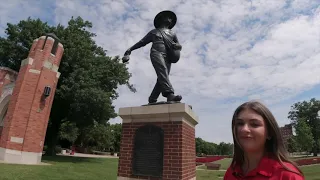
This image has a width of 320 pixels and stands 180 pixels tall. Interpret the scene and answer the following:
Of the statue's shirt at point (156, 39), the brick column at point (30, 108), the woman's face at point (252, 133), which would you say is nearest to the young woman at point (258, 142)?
the woman's face at point (252, 133)

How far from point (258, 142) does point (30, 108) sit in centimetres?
1768

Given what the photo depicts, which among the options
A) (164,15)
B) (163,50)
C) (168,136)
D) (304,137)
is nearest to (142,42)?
(163,50)

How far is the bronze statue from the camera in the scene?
6016 mm

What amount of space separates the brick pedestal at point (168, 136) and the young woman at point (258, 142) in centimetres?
345

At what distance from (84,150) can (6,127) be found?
37.4 metres

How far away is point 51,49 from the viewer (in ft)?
61.1

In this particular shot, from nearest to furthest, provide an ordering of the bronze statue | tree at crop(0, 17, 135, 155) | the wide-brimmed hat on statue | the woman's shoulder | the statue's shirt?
the woman's shoulder → the bronze statue → the statue's shirt → the wide-brimmed hat on statue → tree at crop(0, 17, 135, 155)

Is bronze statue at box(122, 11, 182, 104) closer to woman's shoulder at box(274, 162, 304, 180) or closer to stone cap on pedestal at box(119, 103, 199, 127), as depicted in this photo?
stone cap on pedestal at box(119, 103, 199, 127)

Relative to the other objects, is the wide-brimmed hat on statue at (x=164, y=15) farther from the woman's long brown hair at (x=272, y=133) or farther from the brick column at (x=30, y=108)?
the brick column at (x=30, y=108)

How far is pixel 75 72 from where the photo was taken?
22.2 meters

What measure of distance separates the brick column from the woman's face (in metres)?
17.3

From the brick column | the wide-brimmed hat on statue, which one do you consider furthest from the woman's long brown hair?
the brick column

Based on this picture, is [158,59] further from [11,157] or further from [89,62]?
[89,62]

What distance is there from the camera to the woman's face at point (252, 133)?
168 centimetres
